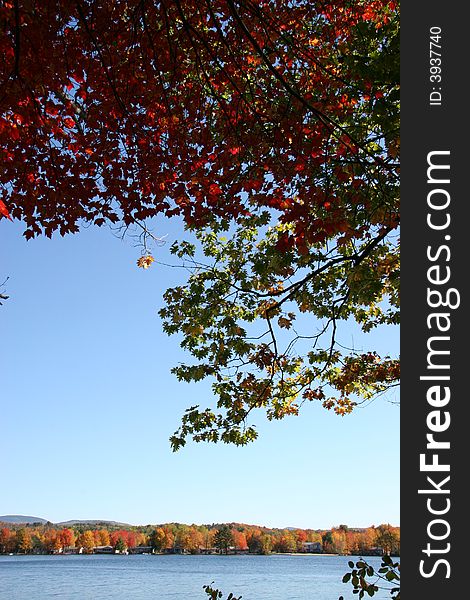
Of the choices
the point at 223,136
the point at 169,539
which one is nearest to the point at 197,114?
the point at 223,136

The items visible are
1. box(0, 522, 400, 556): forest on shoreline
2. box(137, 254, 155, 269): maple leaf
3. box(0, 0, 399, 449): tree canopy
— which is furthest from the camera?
box(0, 522, 400, 556): forest on shoreline

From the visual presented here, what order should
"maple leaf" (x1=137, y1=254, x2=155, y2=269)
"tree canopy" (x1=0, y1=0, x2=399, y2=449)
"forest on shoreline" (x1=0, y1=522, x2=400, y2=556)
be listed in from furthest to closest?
"forest on shoreline" (x1=0, y1=522, x2=400, y2=556)
"maple leaf" (x1=137, y1=254, x2=155, y2=269)
"tree canopy" (x1=0, y1=0, x2=399, y2=449)

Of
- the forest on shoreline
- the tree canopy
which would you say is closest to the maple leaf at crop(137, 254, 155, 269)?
the tree canopy

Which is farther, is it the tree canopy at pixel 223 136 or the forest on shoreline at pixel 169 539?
the forest on shoreline at pixel 169 539

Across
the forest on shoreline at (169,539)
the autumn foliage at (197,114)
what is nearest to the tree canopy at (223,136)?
the autumn foliage at (197,114)

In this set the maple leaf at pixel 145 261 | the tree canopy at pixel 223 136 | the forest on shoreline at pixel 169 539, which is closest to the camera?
the tree canopy at pixel 223 136

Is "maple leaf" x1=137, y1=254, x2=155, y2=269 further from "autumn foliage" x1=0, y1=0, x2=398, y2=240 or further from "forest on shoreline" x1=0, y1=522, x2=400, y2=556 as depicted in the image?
"forest on shoreline" x1=0, y1=522, x2=400, y2=556

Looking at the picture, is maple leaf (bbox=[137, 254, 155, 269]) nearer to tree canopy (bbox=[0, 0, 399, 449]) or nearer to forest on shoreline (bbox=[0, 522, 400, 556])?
tree canopy (bbox=[0, 0, 399, 449])

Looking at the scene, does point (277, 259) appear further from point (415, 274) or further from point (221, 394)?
point (415, 274)

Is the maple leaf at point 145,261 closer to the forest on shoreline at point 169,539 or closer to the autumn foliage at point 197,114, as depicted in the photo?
the autumn foliage at point 197,114

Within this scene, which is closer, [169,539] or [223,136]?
[223,136]

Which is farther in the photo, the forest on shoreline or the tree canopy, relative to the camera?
the forest on shoreline

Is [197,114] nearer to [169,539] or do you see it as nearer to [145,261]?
[145,261]

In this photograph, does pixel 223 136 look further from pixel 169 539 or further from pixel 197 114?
pixel 169 539
